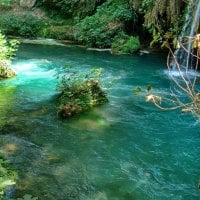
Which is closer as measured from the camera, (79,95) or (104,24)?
(79,95)

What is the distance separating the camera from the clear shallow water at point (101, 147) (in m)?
5.35

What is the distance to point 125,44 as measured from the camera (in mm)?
14992

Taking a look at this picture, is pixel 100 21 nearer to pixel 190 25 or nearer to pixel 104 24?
pixel 104 24

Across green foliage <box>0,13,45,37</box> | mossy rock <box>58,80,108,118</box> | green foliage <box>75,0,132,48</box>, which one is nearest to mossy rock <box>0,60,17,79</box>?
mossy rock <box>58,80,108,118</box>

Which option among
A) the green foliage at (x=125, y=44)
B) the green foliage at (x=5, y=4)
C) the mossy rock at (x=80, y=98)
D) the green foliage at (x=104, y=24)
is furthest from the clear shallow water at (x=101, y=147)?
the green foliage at (x=5, y=4)

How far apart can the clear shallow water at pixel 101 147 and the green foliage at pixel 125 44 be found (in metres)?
4.30

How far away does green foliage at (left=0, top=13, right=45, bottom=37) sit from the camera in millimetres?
17781

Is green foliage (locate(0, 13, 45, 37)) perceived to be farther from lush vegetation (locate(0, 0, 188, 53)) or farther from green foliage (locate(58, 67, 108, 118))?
green foliage (locate(58, 67, 108, 118))

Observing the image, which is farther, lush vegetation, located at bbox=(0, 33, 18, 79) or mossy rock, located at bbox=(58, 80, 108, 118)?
lush vegetation, located at bbox=(0, 33, 18, 79)

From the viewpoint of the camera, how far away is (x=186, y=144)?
6855mm

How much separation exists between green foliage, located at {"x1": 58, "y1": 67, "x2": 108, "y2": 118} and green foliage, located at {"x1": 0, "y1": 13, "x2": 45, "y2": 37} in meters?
9.28

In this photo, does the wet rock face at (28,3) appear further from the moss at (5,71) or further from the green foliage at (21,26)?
the moss at (5,71)

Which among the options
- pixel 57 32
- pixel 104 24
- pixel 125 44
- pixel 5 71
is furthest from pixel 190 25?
pixel 57 32

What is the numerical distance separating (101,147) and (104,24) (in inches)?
411
